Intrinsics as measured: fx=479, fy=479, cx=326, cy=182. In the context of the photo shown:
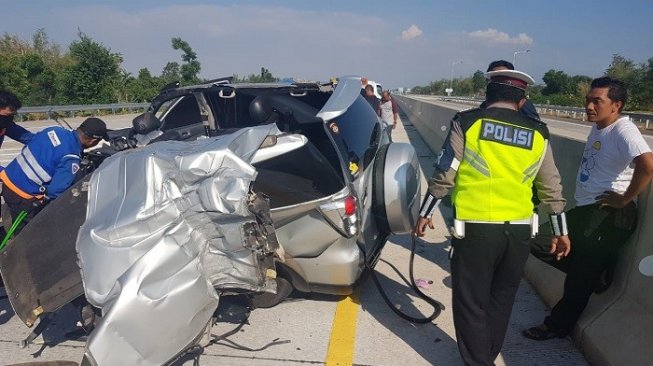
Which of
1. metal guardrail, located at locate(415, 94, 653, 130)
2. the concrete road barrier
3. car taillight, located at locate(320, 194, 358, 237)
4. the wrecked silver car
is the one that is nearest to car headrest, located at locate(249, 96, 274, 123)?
the wrecked silver car

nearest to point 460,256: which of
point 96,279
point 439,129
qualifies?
point 96,279

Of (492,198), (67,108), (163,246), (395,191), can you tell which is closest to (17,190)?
(163,246)

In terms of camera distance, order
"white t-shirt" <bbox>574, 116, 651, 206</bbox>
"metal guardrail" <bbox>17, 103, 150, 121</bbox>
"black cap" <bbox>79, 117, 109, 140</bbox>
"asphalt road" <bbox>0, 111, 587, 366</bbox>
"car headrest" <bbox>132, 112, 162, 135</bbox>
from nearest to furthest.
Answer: "white t-shirt" <bbox>574, 116, 651, 206</bbox>
"asphalt road" <bbox>0, 111, 587, 366</bbox>
"black cap" <bbox>79, 117, 109, 140</bbox>
"car headrest" <bbox>132, 112, 162, 135</bbox>
"metal guardrail" <bbox>17, 103, 150, 121</bbox>

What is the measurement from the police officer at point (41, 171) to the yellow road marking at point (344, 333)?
2.42m

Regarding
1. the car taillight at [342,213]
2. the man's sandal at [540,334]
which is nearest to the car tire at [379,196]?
the car taillight at [342,213]

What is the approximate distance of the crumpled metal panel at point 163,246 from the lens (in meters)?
2.50

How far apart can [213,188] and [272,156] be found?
0.61 meters

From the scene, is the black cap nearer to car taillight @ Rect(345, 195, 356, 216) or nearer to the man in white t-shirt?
car taillight @ Rect(345, 195, 356, 216)

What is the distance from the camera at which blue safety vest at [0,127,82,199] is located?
382cm

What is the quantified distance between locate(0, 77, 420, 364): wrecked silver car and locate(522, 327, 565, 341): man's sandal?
1.20 meters

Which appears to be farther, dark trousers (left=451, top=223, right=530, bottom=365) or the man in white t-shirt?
the man in white t-shirt

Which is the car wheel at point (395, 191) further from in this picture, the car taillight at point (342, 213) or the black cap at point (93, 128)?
the black cap at point (93, 128)

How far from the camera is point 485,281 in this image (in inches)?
114

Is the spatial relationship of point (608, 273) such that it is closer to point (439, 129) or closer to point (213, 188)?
point (213, 188)
